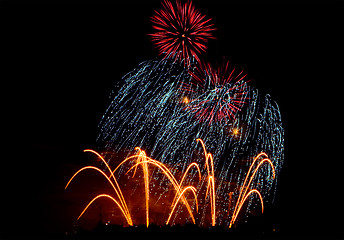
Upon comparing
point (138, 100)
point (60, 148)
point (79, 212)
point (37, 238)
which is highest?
point (138, 100)

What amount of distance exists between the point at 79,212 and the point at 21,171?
4850 mm

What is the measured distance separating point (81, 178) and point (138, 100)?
10965 mm

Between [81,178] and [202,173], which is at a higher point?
[202,173]

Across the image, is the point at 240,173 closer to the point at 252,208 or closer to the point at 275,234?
the point at 252,208

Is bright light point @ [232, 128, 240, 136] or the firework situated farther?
bright light point @ [232, 128, 240, 136]

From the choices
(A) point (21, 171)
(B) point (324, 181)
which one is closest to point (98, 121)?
(A) point (21, 171)

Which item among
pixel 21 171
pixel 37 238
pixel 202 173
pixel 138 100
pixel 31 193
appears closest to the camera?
Result: pixel 37 238

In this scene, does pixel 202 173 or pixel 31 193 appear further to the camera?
pixel 202 173

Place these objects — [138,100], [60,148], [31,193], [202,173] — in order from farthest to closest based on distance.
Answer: [138,100] → [60,148] → [202,173] → [31,193]

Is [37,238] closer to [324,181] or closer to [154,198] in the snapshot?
[154,198]

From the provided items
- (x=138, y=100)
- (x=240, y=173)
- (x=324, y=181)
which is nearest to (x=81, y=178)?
(x=240, y=173)

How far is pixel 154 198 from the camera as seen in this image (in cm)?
992

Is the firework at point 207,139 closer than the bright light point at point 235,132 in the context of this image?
Yes

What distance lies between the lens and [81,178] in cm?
1162
